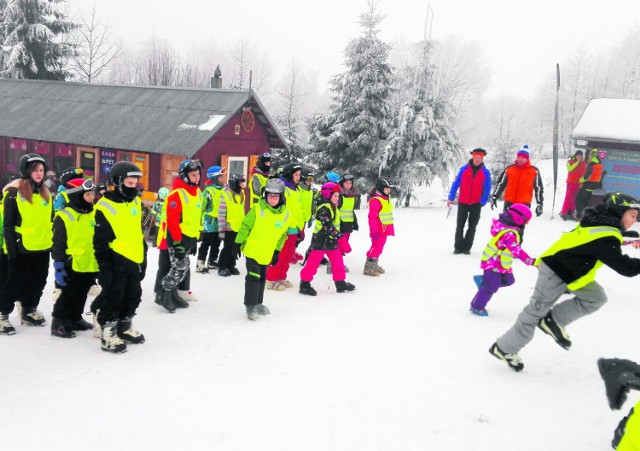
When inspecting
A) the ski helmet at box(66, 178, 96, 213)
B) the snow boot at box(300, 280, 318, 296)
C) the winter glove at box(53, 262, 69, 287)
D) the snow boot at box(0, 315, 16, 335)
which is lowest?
the snow boot at box(0, 315, 16, 335)

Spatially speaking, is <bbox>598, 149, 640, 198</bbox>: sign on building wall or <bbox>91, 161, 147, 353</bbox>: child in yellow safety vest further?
<bbox>598, 149, 640, 198</bbox>: sign on building wall

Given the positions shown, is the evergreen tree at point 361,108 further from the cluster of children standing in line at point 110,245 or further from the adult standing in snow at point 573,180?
the cluster of children standing in line at point 110,245

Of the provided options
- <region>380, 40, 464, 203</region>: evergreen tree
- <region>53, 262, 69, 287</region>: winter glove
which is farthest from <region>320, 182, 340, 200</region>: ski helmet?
<region>380, 40, 464, 203</region>: evergreen tree

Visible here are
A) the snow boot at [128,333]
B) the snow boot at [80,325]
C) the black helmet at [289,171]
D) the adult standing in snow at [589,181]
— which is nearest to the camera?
the snow boot at [128,333]

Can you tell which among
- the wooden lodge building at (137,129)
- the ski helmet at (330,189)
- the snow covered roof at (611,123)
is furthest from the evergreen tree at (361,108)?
the ski helmet at (330,189)

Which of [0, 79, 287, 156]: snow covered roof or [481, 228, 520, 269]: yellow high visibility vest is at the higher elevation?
[0, 79, 287, 156]: snow covered roof

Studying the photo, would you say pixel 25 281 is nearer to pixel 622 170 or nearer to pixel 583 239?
pixel 583 239

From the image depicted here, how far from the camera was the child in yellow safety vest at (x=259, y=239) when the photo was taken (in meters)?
6.35

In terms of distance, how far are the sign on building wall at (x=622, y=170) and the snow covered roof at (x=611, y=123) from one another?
60cm

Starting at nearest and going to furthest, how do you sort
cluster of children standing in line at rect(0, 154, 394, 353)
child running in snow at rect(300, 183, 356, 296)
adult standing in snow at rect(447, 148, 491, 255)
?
cluster of children standing in line at rect(0, 154, 394, 353), child running in snow at rect(300, 183, 356, 296), adult standing in snow at rect(447, 148, 491, 255)

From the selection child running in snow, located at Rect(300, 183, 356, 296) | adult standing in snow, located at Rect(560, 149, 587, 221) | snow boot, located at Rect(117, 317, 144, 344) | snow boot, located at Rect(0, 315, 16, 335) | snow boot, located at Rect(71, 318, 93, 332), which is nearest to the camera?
snow boot, located at Rect(117, 317, 144, 344)

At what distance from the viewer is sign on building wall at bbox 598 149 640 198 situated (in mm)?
15859

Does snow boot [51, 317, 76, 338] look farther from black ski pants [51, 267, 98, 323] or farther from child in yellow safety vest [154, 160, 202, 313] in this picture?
child in yellow safety vest [154, 160, 202, 313]

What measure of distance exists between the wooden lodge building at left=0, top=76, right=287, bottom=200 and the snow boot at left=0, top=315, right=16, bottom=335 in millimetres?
10743
